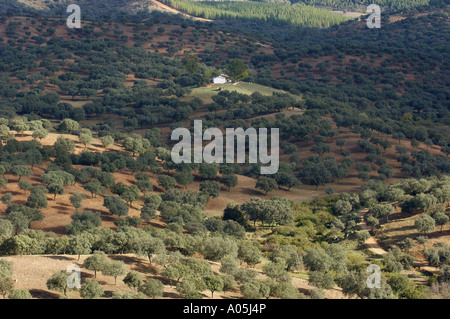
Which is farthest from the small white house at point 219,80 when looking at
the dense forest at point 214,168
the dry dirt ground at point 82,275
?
the dry dirt ground at point 82,275

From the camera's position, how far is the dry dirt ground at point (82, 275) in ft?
99.8

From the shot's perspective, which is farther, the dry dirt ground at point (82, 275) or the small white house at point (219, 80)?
the small white house at point (219, 80)

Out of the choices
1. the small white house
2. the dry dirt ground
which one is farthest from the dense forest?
the small white house

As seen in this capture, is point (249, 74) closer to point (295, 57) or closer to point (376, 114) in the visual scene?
point (295, 57)

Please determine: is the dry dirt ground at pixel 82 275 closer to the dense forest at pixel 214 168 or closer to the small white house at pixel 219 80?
the dense forest at pixel 214 168

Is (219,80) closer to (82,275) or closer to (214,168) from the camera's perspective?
(214,168)

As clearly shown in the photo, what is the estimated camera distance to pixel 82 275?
1273 inches

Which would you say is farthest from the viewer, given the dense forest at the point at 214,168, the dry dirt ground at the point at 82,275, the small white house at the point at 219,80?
the small white house at the point at 219,80

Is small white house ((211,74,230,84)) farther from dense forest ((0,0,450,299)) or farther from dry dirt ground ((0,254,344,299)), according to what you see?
dry dirt ground ((0,254,344,299))

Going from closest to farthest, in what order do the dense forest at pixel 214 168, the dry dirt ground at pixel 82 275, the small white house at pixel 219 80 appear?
1. the dry dirt ground at pixel 82 275
2. the dense forest at pixel 214 168
3. the small white house at pixel 219 80

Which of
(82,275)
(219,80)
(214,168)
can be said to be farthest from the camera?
(219,80)

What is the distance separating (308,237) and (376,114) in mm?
62811

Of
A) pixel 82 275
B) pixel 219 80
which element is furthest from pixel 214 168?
pixel 219 80
